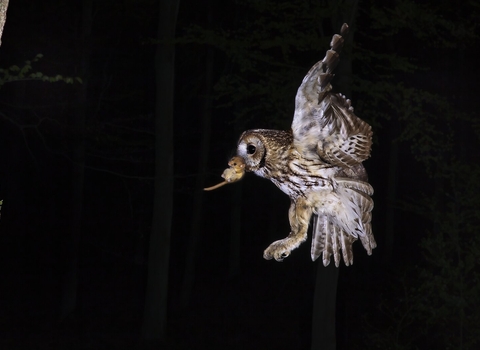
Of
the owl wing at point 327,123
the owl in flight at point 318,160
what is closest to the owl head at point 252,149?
the owl in flight at point 318,160

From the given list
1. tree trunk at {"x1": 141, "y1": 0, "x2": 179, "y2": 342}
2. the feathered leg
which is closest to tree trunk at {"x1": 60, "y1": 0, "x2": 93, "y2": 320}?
tree trunk at {"x1": 141, "y1": 0, "x2": 179, "y2": 342}

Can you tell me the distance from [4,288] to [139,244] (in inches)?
146

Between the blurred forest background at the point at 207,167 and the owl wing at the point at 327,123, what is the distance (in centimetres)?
394

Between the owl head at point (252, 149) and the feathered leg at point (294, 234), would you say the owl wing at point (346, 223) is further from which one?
the owl head at point (252, 149)

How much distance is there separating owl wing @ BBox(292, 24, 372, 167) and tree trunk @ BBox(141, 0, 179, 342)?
354 inches

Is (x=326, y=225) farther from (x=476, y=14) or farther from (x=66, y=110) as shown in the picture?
(x=66, y=110)

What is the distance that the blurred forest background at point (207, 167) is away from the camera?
9195 millimetres

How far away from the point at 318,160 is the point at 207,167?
41.8ft

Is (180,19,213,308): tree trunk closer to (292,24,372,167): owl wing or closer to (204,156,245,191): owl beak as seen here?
(292,24,372,167): owl wing

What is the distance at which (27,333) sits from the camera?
14.9 meters

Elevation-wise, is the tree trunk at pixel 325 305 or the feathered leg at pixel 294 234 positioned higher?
the feathered leg at pixel 294 234

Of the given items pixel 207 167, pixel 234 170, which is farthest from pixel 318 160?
pixel 207 167

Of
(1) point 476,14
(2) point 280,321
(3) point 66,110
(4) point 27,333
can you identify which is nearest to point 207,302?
(2) point 280,321

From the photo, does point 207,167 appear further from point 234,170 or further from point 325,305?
point 234,170
